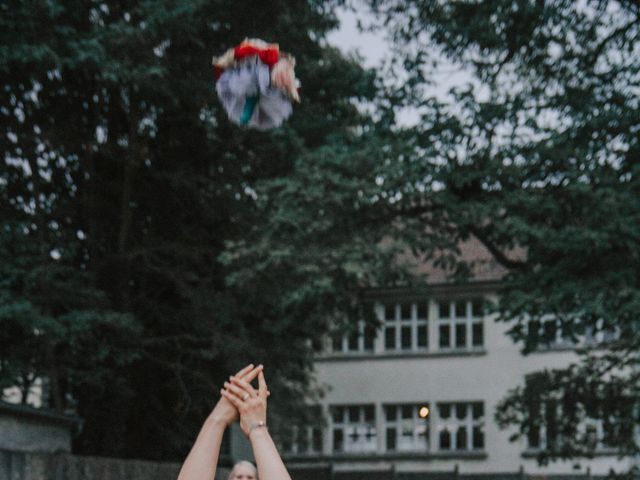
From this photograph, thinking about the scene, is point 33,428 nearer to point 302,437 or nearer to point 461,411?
point 302,437

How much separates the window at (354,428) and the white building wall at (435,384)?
0.26 meters

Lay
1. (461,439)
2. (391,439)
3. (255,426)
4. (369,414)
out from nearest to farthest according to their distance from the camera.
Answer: (255,426)
(461,439)
(391,439)
(369,414)

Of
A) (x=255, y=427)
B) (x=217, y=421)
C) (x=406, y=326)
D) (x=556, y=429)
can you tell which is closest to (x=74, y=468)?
(x=556, y=429)

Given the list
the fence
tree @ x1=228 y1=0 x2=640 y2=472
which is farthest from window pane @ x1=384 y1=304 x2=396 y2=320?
the fence

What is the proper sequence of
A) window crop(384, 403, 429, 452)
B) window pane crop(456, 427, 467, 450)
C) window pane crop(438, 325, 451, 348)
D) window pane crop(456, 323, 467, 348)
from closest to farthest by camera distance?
1. window pane crop(456, 427, 467, 450)
2. window crop(384, 403, 429, 452)
3. window pane crop(456, 323, 467, 348)
4. window pane crop(438, 325, 451, 348)

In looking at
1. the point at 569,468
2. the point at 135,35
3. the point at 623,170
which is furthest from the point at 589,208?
the point at 569,468

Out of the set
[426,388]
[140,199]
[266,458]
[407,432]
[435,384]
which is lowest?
[266,458]

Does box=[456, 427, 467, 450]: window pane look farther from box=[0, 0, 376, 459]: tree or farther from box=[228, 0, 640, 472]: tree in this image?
box=[228, 0, 640, 472]: tree

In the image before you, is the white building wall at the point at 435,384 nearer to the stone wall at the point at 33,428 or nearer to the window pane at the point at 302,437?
the window pane at the point at 302,437

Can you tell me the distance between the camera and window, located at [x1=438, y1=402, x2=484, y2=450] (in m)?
48.2

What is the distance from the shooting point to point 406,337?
50.4 meters

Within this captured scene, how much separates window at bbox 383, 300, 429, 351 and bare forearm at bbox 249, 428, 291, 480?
4589 cm

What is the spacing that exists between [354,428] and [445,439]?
3.15 metres

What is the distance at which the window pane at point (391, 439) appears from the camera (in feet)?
162
